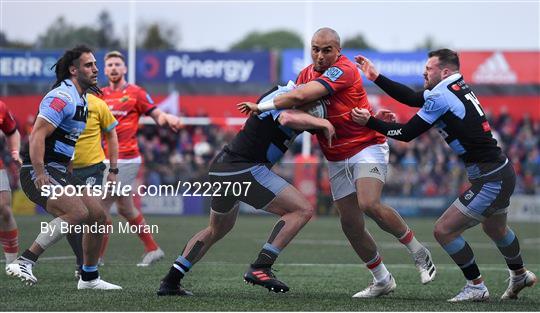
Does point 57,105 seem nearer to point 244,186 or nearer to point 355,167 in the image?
point 244,186

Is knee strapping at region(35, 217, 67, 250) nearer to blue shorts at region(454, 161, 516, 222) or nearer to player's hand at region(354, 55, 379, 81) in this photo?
player's hand at region(354, 55, 379, 81)

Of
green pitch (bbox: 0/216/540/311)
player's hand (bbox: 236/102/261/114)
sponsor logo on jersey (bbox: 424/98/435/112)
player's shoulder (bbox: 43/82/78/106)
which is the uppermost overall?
sponsor logo on jersey (bbox: 424/98/435/112)

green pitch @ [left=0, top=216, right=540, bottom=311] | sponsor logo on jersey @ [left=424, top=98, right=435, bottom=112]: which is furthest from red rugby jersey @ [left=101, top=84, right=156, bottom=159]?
sponsor logo on jersey @ [left=424, top=98, right=435, bottom=112]

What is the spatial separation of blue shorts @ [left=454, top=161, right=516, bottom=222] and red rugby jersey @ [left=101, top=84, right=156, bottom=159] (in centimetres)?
537

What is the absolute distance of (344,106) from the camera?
9.41m

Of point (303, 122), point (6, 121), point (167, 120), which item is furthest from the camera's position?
point (167, 120)

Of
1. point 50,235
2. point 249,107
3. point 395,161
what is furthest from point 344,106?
point 395,161

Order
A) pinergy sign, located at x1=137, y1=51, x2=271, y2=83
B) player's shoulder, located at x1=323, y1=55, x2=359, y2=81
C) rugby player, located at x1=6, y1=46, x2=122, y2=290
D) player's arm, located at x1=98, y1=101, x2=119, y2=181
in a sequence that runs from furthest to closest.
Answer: pinergy sign, located at x1=137, y1=51, x2=271, y2=83 < player's arm, located at x1=98, y1=101, x2=119, y2=181 < rugby player, located at x1=6, y1=46, x2=122, y2=290 < player's shoulder, located at x1=323, y1=55, x2=359, y2=81

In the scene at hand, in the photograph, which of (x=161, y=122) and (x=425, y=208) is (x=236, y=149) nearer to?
(x=161, y=122)

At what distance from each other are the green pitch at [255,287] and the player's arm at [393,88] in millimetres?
1955

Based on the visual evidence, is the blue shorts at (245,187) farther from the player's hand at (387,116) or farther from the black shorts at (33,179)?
the black shorts at (33,179)

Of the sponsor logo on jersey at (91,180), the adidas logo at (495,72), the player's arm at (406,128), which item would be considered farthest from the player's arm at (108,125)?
the adidas logo at (495,72)

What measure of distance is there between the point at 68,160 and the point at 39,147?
71 cm

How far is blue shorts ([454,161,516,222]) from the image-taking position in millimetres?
9180
